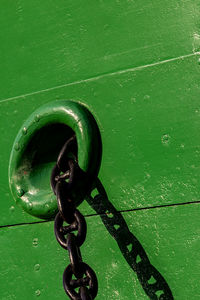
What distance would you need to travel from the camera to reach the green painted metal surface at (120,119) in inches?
56.1

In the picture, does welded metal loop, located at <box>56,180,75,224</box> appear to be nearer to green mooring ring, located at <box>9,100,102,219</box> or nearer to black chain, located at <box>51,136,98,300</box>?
black chain, located at <box>51,136,98,300</box>

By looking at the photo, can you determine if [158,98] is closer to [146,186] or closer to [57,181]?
[146,186]

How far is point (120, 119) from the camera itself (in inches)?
61.2

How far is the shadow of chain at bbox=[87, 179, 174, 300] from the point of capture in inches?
55.1

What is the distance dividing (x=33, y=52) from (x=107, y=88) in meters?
0.39

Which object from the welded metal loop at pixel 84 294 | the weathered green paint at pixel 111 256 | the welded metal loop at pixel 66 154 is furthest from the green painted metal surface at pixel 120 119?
the welded metal loop at pixel 84 294

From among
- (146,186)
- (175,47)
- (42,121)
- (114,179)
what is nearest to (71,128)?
(42,121)

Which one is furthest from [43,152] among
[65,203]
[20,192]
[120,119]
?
[65,203]

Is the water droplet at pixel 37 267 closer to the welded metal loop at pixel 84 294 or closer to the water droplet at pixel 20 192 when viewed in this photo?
the water droplet at pixel 20 192

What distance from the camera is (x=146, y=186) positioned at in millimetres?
1477

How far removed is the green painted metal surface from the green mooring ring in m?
0.06

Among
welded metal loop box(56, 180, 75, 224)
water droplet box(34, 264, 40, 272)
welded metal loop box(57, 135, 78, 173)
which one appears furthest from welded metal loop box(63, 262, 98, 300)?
water droplet box(34, 264, 40, 272)

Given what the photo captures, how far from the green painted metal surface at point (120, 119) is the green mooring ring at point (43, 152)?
6 centimetres

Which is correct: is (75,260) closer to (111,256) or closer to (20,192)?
(111,256)
